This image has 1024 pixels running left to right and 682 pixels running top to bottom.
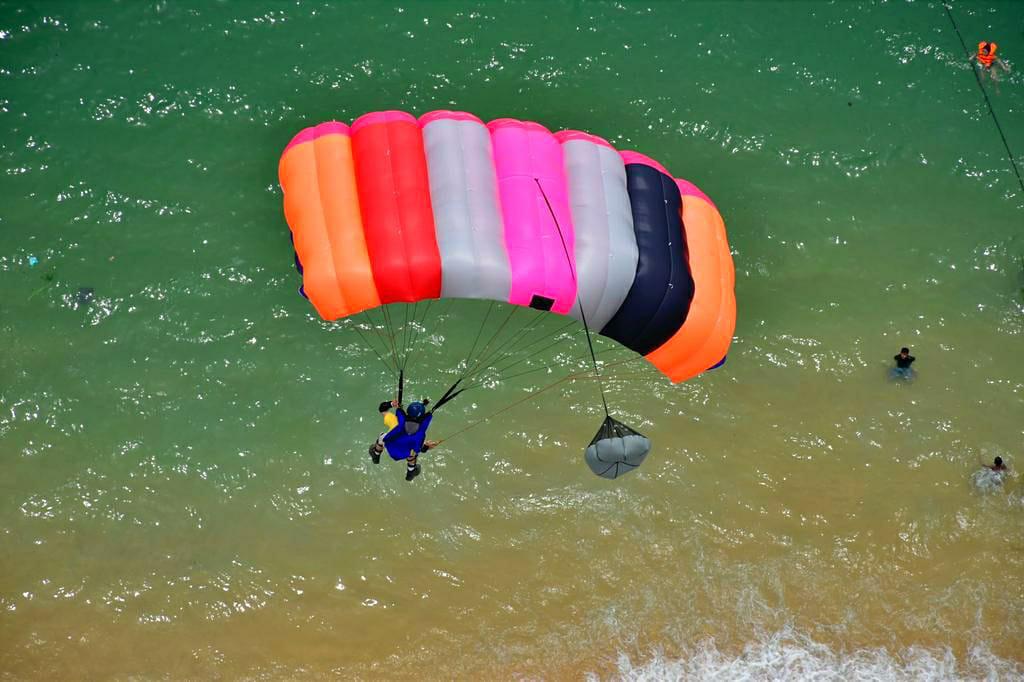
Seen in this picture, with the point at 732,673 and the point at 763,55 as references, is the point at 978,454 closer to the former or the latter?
the point at 732,673

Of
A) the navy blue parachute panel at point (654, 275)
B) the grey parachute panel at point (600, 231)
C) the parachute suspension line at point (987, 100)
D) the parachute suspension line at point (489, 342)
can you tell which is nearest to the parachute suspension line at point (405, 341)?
the parachute suspension line at point (489, 342)

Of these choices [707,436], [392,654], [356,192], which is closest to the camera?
[356,192]

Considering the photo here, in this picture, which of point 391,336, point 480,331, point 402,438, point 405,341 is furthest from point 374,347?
point 402,438

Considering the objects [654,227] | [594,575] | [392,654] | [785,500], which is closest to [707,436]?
[785,500]

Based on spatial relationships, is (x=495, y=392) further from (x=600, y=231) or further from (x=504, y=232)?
(x=600, y=231)

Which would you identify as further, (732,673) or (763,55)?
(763,55)
